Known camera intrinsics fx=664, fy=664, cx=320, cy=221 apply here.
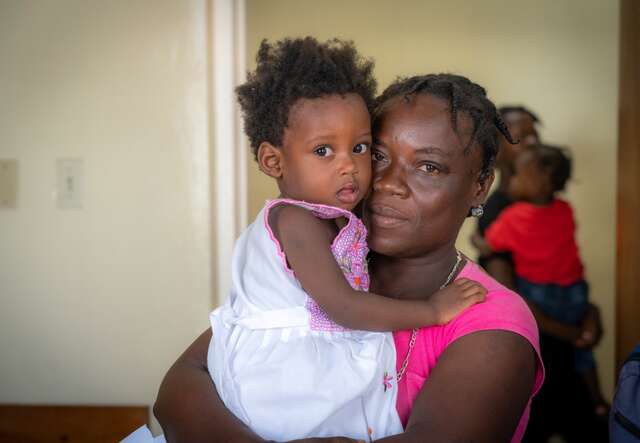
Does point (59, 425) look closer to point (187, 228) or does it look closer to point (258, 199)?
point (187, 228)

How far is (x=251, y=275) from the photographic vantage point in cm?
132

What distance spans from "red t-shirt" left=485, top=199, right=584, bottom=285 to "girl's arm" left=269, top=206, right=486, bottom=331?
2.18 metres

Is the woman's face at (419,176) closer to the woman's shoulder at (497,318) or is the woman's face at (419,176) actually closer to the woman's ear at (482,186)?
the woman's ear at (482,186)

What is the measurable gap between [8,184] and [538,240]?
8.05 ft

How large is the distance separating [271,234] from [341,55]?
42 centimetres

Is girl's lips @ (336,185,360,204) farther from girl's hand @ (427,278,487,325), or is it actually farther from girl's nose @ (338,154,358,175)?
girl's hand @ (427,278,487,325)

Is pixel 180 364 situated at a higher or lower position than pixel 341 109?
lower

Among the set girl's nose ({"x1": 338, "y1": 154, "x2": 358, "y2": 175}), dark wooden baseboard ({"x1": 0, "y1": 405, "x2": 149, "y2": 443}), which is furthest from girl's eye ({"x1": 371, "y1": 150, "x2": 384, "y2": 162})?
dark wooden baseboard ({"x1": 0, "y1": 405, "x2": 149, "y2": 443})

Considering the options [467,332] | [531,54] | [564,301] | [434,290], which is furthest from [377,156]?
[531,54]

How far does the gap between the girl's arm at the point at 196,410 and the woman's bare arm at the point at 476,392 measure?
0.48 feet

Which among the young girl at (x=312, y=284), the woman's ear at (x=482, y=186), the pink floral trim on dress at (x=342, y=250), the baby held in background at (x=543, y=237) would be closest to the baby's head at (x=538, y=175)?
the baby held in background at (x=543, y=237)

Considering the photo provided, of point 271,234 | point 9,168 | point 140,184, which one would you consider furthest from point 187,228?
point 271,234

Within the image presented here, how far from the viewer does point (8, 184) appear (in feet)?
8.05

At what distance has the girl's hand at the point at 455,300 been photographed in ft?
4.02
